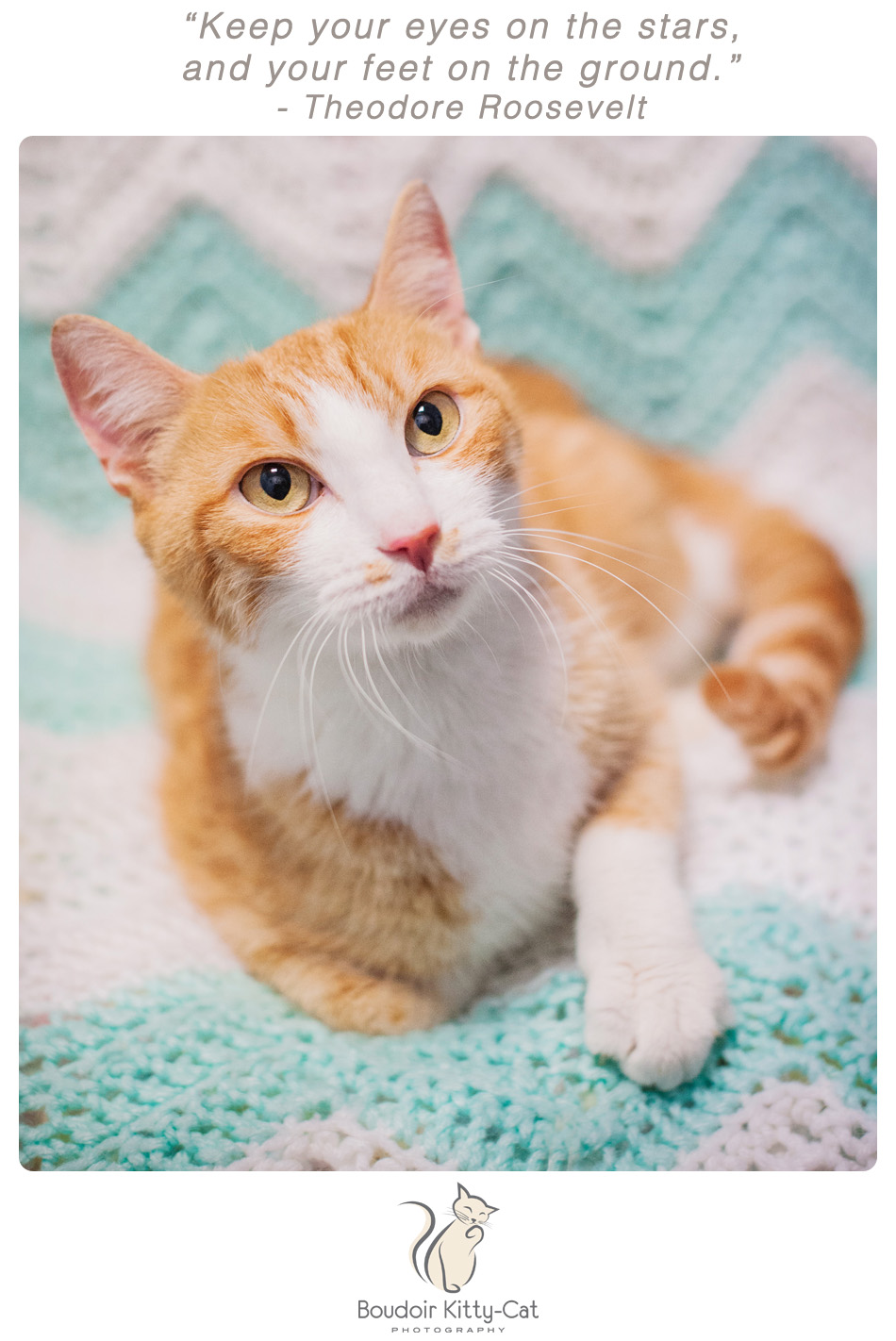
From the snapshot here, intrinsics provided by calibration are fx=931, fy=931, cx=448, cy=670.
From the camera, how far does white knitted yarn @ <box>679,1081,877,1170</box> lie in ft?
2.59

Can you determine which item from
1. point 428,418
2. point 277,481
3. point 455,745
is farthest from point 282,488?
point 455,745

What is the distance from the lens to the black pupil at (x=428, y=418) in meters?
0.81

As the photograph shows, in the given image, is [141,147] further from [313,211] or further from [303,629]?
[303,629]

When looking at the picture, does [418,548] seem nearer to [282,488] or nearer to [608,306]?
[282,488]

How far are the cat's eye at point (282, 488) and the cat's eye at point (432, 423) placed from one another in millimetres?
98

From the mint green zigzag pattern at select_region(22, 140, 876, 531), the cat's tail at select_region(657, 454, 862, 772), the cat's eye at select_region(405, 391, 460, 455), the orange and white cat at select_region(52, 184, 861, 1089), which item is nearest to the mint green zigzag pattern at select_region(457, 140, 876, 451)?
the mint green zigzag pattern at select_region(22, 140, 876, 531)

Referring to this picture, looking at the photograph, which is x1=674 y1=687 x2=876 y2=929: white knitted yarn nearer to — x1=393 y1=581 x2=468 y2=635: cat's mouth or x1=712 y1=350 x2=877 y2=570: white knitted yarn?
x1=712 y1=350 x2=877 y2=570: white knitted yarn

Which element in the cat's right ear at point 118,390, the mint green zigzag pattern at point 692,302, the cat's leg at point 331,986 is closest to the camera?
the cat's right ear at point 118,390

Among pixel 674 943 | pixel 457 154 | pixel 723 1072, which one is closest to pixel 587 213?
pixel 457 154

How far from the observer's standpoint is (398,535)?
0.69 meters
